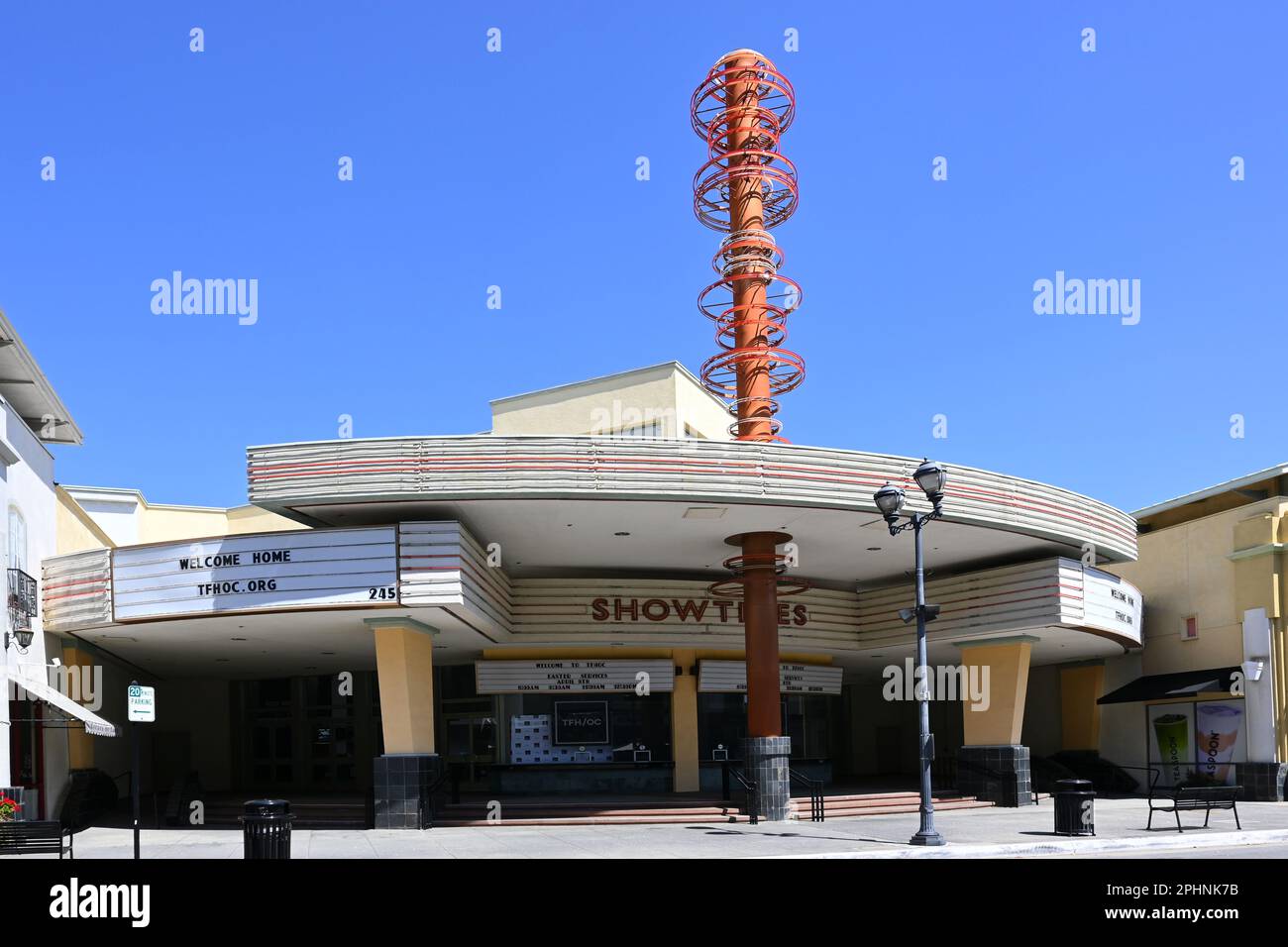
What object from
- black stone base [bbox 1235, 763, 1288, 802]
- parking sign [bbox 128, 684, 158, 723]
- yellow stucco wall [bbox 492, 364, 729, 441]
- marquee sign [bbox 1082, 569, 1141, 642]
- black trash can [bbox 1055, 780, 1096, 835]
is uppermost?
yellow stucco wall [bbox 492, 364, 729, 441]

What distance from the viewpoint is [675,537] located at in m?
27.5

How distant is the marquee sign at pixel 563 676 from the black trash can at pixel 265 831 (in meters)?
14.9

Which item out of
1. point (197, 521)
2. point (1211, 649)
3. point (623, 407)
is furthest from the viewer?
point (197, 521)

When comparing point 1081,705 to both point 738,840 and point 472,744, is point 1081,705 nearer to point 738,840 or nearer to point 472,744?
point 472,744

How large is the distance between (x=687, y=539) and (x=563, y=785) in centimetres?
812

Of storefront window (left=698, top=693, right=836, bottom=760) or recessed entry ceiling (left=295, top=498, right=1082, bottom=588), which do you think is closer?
recessed entry ceiling (left=295, top=498, right=1082, bottom=588)

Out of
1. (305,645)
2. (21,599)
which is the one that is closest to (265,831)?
(21,599)

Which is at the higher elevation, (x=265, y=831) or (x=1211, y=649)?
(x=1211, y=649)

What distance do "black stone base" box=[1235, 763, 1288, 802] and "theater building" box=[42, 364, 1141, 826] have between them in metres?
Result: 4.53

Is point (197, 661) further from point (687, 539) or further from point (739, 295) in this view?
point (739, 295)

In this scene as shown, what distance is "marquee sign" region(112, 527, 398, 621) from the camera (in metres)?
23.3

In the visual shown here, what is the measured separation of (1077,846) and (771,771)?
7508 millimetres

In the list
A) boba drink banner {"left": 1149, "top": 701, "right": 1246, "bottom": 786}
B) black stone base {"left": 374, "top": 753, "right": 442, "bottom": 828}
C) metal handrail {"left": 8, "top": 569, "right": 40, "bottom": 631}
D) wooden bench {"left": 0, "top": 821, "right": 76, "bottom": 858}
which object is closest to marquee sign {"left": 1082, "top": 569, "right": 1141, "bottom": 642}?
boba drink banner {"left": 1149, "top": 701, "right": 1246, "bottom": 786}

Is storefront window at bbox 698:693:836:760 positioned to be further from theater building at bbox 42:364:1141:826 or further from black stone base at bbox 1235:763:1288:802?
black stone base at bbox 1235:763:1288:802
